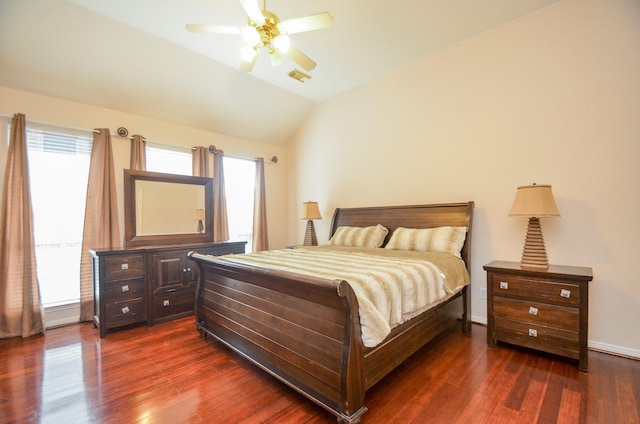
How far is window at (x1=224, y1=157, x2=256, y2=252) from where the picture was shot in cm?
478

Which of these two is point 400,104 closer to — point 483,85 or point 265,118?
point 483,85

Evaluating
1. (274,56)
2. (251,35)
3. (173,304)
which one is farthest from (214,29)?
(173,304)

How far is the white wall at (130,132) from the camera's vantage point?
2998mm

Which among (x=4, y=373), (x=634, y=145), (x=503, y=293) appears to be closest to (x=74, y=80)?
(x=4, y=373)

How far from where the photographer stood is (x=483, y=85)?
10.4 ft

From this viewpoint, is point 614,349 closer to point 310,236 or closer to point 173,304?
point 310,236

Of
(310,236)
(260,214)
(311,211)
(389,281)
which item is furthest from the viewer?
(260,214)

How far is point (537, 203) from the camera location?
2.45m

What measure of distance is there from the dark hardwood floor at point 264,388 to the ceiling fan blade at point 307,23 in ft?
8.64

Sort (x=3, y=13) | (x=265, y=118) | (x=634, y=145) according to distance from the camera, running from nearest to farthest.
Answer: (x=634, y=145) → (x=3, y=13) → (x=265, y=118)

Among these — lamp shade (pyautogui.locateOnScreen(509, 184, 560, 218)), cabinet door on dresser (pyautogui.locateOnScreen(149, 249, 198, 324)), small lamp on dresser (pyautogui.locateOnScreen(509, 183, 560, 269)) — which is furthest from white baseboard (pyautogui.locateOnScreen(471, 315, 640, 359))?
cabinet door on dresser (pyautogui.locateOnScreen(149, 249, 198, 324))

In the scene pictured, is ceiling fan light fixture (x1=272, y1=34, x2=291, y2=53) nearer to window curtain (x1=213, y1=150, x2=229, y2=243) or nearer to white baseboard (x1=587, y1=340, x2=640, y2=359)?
window curtain (x1=213, y1=150, x2=229, y2=243)

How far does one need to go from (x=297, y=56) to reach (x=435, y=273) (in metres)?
2.21

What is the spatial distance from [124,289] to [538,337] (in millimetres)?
4036
